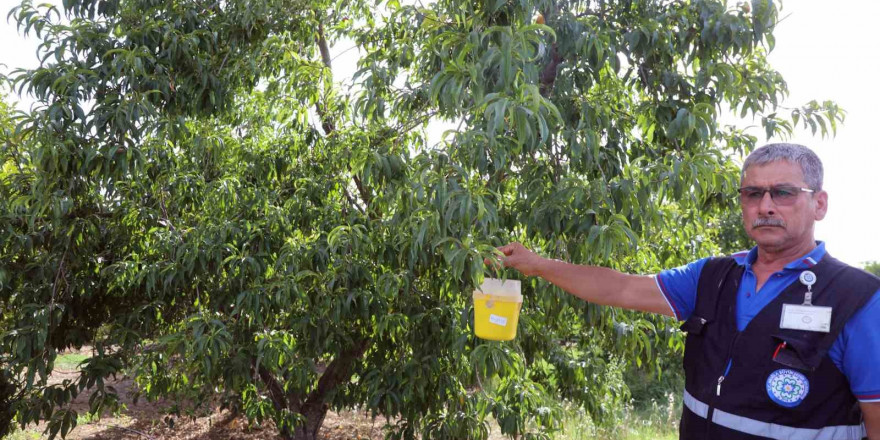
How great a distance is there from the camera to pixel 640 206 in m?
2.71

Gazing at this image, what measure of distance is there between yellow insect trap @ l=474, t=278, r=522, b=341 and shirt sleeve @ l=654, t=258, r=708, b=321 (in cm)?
61

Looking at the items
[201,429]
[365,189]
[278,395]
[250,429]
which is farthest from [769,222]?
[201,429]

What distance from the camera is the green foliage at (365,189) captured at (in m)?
2.60

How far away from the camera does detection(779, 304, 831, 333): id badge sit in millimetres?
1579

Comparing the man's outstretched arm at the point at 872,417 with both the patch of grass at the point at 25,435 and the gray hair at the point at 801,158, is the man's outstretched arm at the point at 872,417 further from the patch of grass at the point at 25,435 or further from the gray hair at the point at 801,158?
the patch of grass at the point at 25,435

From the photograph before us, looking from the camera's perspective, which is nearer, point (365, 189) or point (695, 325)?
point (695, 325)

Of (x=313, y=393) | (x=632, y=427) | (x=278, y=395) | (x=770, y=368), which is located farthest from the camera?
(x=632, y=427)

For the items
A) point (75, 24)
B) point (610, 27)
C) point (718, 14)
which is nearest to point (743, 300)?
point (718, 14)

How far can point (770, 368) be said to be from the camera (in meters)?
1.64

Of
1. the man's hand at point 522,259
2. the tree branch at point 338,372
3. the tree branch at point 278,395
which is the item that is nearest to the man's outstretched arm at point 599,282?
the man's hand at point 522,259

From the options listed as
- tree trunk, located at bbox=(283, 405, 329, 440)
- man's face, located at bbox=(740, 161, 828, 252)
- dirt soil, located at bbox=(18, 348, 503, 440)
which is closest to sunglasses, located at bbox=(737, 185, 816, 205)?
man's face, located at bbox=(740, 161, 828, 252)

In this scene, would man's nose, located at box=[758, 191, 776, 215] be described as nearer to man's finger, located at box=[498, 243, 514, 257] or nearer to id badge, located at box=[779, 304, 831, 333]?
id badge, located at box=[779, 304, 831, 333]

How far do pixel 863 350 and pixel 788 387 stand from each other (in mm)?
167

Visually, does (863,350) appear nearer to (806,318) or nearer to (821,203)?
(806,318)
